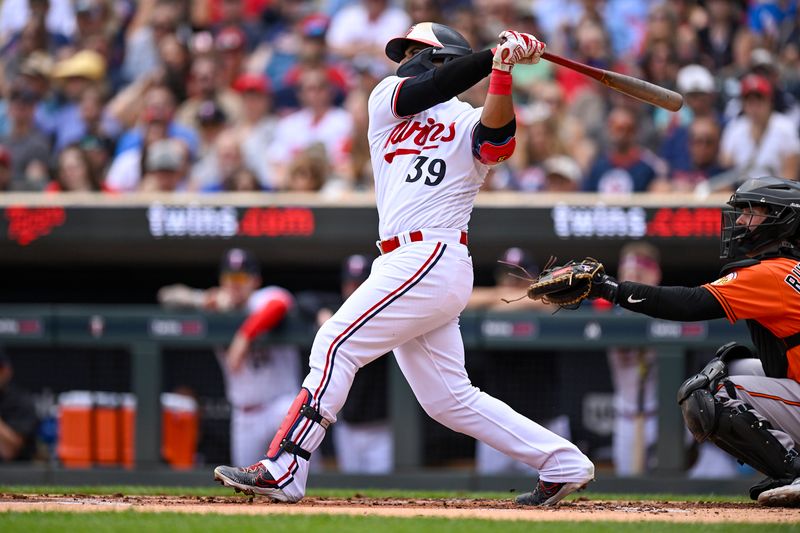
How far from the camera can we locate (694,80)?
8.15 m

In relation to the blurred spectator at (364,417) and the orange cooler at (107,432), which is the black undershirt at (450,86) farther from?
the orange cooler at (107,432)

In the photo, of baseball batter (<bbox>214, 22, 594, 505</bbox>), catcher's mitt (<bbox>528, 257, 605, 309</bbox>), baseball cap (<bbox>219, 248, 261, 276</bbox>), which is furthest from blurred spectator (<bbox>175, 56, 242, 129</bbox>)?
catcher's mitt (<bbox>528, 257, 605, 309</bbox>)

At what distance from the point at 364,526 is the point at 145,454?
13.1 feet

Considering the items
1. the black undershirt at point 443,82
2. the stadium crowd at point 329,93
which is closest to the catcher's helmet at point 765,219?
the black undershirt at point 443,82

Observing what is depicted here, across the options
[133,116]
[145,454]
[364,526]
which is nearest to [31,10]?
[133,116]

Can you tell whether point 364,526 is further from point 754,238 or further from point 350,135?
point 350,135

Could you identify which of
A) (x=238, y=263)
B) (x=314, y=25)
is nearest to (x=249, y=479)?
(x=238, y=263)

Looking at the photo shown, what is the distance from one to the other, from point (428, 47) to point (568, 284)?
1.02 meters

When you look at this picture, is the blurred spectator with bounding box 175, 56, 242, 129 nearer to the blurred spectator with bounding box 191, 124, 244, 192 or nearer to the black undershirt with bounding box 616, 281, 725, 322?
the blurred spectator with bounding box 191, 124, 244, 192

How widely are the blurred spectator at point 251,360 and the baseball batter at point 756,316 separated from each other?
334 centimetres

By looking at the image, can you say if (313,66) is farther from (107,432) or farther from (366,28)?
(107,432)

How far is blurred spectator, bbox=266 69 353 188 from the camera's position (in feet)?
28.3

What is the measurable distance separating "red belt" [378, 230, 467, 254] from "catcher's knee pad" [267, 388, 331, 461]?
59cm

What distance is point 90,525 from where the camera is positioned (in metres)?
3.74
